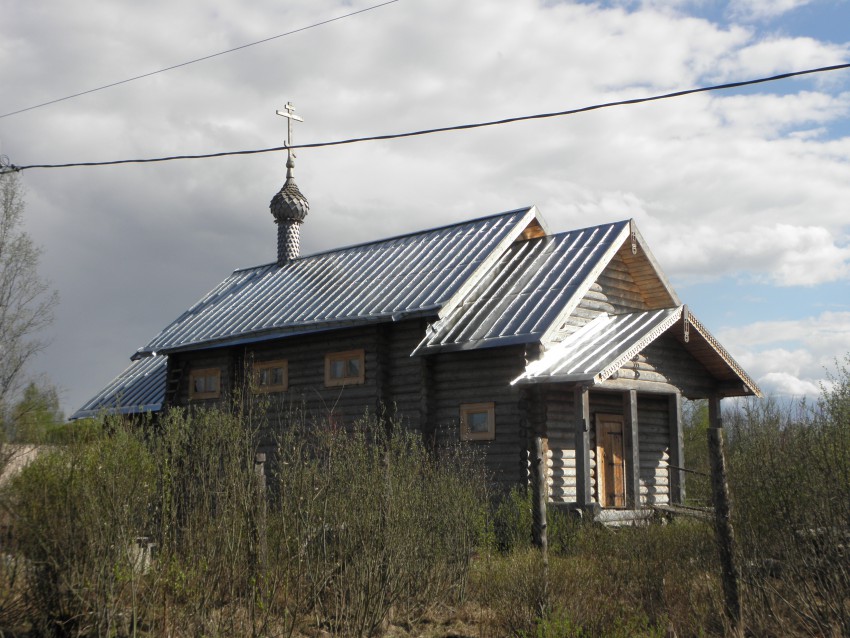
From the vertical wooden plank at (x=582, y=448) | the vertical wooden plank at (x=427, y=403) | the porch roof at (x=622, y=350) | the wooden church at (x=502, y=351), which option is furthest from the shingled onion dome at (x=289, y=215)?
the vertical wooden plank at (x=582, y=448)

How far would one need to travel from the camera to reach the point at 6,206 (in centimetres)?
3111

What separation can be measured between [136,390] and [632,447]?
581 inches

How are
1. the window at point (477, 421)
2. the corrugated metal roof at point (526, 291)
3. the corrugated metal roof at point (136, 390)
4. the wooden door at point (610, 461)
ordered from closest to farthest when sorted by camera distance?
the corrugated metal roof at point (526, 291) < the window at point (477, 421) < the wooden door at point (610, 461) < the corrugated metal roof at point (136, 390)

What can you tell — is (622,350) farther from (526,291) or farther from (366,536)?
(366,536)

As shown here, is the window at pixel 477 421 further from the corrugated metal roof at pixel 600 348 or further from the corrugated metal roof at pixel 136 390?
the corrugated metal roof at pixel 136 390

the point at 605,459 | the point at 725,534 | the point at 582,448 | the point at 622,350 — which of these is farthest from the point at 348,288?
Result: the point at 725,534

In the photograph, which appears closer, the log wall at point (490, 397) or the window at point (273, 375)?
the log wall at point (490, 397)

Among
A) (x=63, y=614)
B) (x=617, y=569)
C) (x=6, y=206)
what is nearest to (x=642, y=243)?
(x=617, y=569)

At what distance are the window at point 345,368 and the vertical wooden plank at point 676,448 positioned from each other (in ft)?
Result: 21.4

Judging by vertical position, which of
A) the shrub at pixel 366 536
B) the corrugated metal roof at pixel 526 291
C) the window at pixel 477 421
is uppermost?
the corrugated metal roof at pixel 526 291

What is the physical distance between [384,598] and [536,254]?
38.0ft

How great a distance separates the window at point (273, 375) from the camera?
2055cm

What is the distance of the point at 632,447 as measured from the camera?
16469mm

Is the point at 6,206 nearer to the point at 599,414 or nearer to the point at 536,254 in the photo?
the point at 536,254
